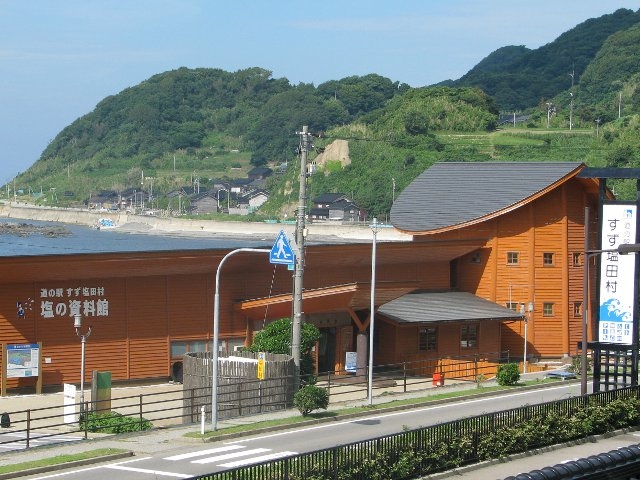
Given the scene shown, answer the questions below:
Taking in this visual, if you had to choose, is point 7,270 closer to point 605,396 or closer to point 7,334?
point 7,334

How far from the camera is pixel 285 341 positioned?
38625mm

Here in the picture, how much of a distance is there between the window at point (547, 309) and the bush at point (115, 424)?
2626 cm

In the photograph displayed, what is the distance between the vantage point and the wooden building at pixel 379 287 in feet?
125

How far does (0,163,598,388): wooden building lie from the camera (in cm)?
3816

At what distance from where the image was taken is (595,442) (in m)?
28.4

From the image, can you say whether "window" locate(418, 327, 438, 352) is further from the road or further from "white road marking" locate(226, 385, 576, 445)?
the road

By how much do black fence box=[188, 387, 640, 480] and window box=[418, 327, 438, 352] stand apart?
18.1m

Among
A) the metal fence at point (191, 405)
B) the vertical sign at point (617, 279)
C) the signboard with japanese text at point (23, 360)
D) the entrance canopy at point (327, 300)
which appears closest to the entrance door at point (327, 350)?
the entrance canopy at point (327, 300)

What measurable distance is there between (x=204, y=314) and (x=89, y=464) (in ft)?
54.5

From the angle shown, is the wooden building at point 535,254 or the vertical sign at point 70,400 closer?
the vertical sign at point 70,400

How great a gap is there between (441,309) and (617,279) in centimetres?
1372

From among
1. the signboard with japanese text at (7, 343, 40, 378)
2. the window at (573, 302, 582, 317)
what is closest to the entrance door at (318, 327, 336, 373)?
the signboard with japanese text at (7, 343, 40, 378)

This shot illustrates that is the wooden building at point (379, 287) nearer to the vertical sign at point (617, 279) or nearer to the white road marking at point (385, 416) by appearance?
the white road marking at point (385, 416)

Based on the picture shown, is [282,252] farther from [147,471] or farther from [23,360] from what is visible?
[23,360]
